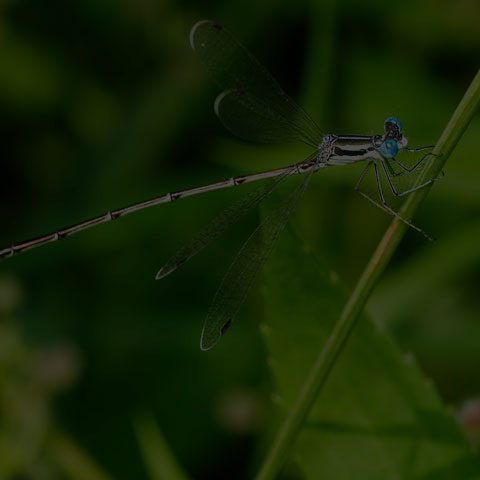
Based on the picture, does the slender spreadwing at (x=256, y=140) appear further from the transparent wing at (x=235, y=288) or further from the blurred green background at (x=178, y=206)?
the blurred green background at (x=178, y=206)

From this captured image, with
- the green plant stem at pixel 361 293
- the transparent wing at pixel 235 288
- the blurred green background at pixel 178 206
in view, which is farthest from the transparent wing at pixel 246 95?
the green plant stem at pixel 361 293

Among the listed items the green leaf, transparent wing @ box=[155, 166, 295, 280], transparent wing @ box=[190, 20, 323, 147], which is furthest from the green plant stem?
A: transparent wing @ box=[190, 20, 323, 147]

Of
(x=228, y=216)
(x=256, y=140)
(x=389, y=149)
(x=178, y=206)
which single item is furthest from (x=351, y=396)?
(x=178, y=206)

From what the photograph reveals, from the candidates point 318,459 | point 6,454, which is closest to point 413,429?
point 318,459

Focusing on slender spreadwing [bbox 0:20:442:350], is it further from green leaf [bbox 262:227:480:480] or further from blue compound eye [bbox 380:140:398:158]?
green leaf [bbox 262:227:480:480]

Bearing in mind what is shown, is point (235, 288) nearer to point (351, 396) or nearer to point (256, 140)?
point (351, 396)

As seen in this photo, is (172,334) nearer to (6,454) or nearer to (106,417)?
(106,417)
